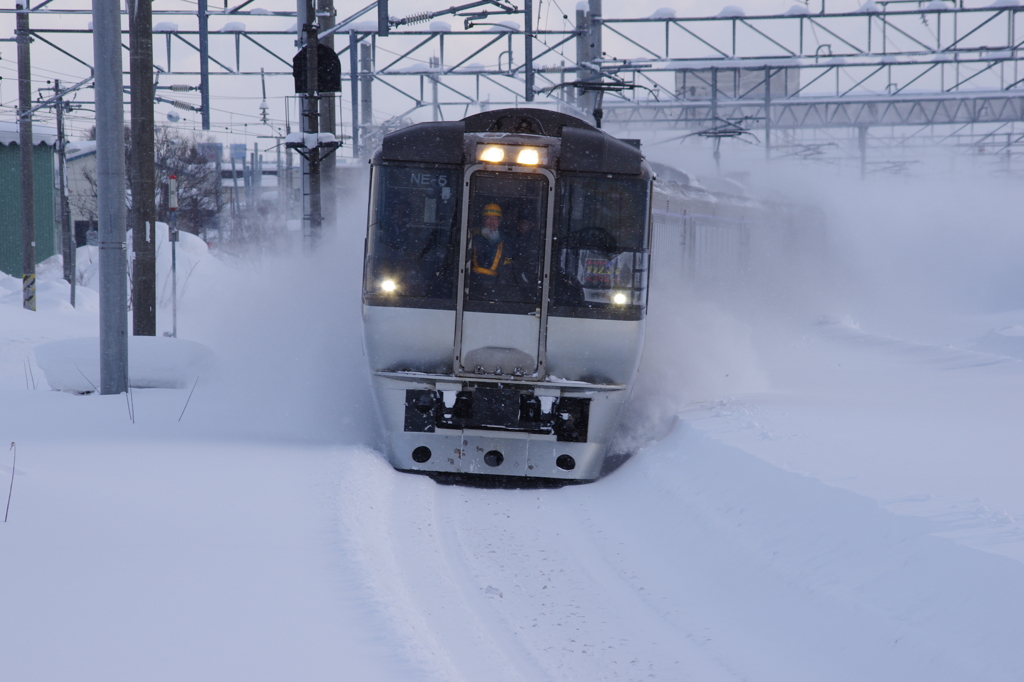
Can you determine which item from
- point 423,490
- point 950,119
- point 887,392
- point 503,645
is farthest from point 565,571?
point 950,119

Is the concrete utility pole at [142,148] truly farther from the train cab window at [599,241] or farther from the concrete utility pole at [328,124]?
the train cab window at [599,241]

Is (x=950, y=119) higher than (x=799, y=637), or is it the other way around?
(x=950, y=119)

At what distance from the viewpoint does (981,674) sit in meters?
4.32

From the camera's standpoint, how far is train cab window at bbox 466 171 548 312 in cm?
895

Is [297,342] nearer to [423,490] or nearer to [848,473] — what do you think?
[423,490]

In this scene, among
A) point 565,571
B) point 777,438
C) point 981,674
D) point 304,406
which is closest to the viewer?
point 981,674

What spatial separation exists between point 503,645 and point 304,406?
6264 millimetres

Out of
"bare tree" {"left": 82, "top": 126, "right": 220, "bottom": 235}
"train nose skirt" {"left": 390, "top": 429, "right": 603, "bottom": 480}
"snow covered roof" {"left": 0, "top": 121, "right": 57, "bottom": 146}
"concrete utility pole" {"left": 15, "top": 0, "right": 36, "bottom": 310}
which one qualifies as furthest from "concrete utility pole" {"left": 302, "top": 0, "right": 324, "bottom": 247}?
"bare tree" {"left": 82, "top": 126, "right": 220, "bottom": 235}

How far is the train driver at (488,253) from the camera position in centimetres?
896

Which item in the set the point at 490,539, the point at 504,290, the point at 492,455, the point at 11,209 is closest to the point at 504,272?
the point at 504,290

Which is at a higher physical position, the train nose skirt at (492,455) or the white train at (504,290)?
the white train at (504,290)

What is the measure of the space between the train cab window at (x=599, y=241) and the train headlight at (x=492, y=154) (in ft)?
1.84

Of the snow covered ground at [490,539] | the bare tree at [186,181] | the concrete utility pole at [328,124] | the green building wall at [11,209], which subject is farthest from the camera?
the bare tree at [186,181]

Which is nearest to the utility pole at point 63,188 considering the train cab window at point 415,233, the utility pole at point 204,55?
the utility pole at point 204,55
